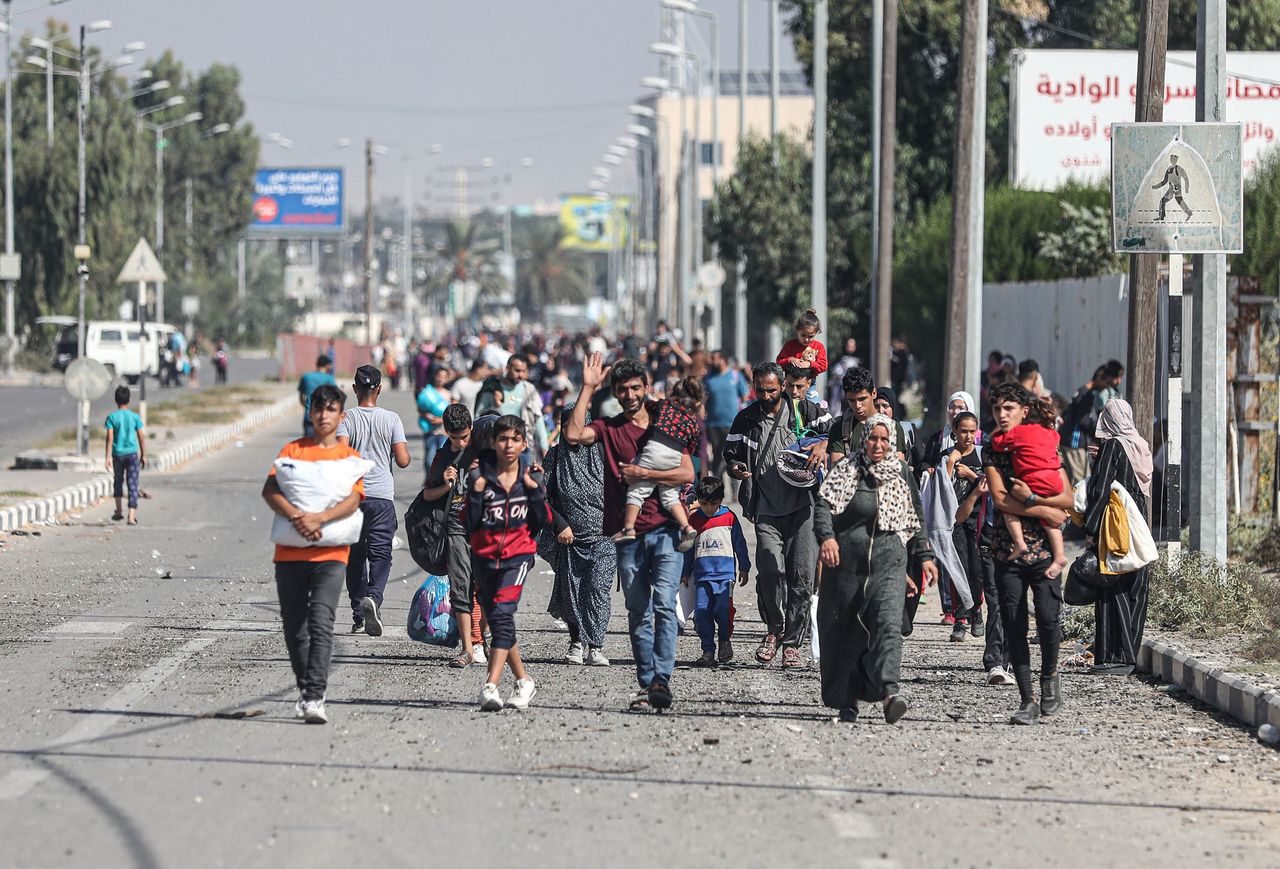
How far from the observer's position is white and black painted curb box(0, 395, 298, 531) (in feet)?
62.9

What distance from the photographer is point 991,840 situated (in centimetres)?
685

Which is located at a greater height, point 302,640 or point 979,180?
point 979,180

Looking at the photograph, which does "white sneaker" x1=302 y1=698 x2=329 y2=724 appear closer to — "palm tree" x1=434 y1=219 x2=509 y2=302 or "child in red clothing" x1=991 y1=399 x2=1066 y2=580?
"child in red clothing" x1=991 y1=399 x2=1066 y2=580

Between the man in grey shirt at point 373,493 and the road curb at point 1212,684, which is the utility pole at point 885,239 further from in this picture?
the man in grey shirt at point 373,493

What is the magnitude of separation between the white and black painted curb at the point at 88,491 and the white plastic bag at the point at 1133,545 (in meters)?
11.5

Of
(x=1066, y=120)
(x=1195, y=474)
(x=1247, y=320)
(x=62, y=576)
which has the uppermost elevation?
(x=1066, y=120)

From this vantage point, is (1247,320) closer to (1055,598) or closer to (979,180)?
(979,180)

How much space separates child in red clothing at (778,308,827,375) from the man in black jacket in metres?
0.86

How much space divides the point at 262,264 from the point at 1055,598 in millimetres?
105172

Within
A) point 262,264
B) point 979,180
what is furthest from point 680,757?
point 262,264

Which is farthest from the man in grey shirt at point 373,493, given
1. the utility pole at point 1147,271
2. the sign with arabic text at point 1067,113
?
the sign with arabic text at point 1067,113

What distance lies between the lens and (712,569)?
11117 mm

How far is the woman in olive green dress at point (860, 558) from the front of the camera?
9.06 meters

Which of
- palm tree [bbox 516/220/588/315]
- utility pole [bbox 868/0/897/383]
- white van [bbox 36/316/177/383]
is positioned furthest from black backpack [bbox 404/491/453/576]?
palm tree [bbox 516/220/588/315]
